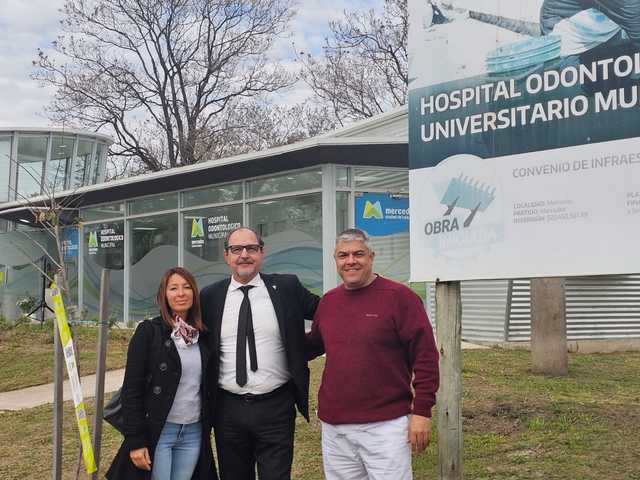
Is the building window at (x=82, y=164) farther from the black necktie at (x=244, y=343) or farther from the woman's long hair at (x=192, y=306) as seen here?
the black necktie at (x=244, y=343)

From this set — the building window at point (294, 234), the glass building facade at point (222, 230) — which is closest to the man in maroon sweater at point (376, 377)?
the glass building facade at point (222, 230)

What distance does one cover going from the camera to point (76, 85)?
1229 inches

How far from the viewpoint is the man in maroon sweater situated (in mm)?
3725

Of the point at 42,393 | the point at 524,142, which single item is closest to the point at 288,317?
the point at 524,142

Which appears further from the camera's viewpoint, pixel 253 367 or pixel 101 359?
pixel 101 359

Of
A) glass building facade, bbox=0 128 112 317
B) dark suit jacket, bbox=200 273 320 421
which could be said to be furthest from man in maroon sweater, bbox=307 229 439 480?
glass building facade, bbox=0 128 112 317

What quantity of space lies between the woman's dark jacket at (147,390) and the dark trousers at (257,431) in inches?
5.6

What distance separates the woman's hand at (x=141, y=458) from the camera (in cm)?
404

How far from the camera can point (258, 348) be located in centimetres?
415

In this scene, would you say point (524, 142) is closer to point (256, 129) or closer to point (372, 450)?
point (372, 450)

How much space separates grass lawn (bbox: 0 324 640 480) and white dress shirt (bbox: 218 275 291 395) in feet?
6.87

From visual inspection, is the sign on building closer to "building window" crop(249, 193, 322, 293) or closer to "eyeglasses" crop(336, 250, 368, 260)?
"building window" crop(249, 193, 322, 293)

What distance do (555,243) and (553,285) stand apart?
18.4 ft

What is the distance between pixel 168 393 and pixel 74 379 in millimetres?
704
